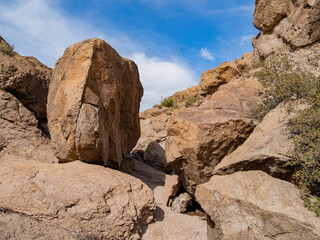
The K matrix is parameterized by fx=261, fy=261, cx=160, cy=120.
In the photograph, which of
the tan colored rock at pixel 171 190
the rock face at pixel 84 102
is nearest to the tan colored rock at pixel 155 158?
the tan colored rock at pixel 171 190

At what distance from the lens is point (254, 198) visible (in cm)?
412

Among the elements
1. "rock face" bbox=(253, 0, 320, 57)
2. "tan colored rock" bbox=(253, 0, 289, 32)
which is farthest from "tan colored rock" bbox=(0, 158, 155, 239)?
"tan colored rock" bbox=(253, 0, 289, 32)

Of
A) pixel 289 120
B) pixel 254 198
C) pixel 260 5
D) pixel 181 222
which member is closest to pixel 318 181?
pixel 254 198

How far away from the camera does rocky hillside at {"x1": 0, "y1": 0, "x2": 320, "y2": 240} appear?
408 centimetres

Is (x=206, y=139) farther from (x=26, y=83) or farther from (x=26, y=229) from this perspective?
(x=26, y=83)

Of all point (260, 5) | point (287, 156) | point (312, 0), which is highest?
point (260, 5)

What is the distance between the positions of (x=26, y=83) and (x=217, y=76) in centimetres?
560

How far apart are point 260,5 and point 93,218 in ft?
30.7

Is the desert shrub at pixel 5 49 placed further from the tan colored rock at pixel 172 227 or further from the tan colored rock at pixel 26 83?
the tan colored rock at pixel 172 227

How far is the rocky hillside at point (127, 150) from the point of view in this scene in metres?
4.08

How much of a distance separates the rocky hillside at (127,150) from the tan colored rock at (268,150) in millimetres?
22

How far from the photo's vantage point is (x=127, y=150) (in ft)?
28.9

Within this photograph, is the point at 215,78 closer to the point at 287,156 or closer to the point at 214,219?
the point at 287,156

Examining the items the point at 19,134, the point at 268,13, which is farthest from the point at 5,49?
the point at 268,13
